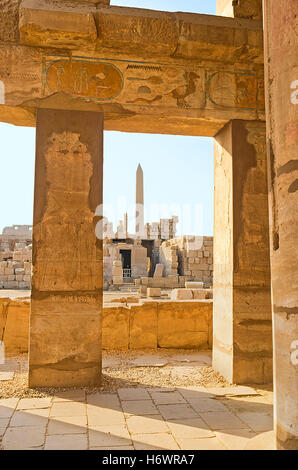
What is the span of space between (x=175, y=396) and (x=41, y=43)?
14.1ft

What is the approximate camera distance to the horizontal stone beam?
4.39 metres

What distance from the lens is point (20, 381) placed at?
185 inches

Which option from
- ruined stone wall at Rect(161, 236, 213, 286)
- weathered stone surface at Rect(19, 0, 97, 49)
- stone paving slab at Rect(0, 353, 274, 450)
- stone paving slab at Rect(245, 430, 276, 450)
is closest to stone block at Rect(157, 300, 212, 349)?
stone paving slab at Rect(0, 353, 274, 450)

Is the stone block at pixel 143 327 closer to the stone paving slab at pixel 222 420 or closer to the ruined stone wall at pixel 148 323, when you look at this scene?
the ruined stone wall at pixel 148 323

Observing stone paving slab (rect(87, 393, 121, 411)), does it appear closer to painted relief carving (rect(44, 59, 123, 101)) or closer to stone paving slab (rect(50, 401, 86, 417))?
stone paving slab (rect(50, 401, 86, 417))

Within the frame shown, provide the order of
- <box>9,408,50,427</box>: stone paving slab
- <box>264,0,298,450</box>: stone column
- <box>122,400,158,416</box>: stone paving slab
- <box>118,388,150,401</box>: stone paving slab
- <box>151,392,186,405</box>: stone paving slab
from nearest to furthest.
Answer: <box>264,0,298,450</box>: stone column < <box>9,408,50,427</box>: stone paving slab < <box>122,400,158,416</box>: stone paving slab < <box>151,392,186,405</box>: stone paving slab < <box>118,388,150,401</box>: stone paving slab

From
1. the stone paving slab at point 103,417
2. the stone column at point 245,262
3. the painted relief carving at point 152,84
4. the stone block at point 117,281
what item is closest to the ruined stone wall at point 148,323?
the stone column at point 245,262

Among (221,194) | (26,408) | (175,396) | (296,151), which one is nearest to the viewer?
(296,151)

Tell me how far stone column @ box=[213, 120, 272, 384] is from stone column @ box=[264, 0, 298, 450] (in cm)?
264

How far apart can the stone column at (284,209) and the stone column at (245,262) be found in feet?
8.67

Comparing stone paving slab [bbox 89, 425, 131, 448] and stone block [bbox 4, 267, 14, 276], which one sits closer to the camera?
stone paving slab [bbox 89, 425, 131, 448]

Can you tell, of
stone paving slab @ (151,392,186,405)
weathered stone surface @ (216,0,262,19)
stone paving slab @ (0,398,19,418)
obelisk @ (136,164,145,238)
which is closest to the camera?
stone paving slab @ (0,398,19,418)
